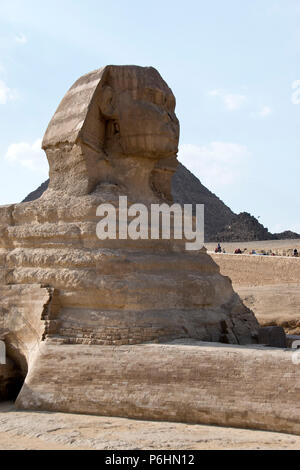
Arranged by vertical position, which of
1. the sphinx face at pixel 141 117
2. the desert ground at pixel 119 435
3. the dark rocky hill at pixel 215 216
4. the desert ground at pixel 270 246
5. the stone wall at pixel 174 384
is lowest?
the desert ground at pixel 119 435

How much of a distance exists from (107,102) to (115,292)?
2787 millimetres

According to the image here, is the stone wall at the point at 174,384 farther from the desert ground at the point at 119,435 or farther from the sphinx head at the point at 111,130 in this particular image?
the sphinx head at the point at 111,130

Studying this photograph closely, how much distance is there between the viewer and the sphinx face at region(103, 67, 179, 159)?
7.85m

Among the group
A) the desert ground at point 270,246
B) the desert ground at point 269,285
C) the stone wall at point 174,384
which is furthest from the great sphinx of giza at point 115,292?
the desert ground at point 270,246

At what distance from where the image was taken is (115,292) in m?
6.76

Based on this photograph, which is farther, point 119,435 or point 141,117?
point 141,117

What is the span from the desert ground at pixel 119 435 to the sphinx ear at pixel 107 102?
407 centimetres

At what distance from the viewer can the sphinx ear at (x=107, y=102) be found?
7918mm

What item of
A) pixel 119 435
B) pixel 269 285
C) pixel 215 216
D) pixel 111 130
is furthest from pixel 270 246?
pixel 119 435

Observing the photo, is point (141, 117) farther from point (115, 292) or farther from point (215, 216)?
point (215, 216)

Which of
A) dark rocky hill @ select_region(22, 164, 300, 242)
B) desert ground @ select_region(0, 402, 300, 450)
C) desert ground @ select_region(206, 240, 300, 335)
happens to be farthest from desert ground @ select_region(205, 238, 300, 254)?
desert ground @ select_region(0, 402, 300, 450)

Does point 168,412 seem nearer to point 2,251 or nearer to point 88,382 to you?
point 88,382

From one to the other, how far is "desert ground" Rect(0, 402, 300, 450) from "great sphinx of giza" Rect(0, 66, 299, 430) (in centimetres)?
16
